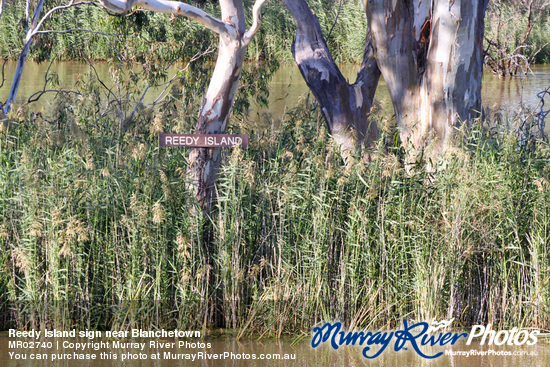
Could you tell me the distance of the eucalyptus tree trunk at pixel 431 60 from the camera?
5855 millimetres

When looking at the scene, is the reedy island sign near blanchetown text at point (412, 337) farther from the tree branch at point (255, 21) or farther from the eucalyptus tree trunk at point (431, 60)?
the tree branch at point (255, 21)

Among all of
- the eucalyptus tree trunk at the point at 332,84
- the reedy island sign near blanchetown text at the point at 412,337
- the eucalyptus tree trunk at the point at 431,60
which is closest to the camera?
the reedy island sign near blanchetown text at the point at 412,337

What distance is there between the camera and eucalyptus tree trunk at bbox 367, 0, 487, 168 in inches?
231

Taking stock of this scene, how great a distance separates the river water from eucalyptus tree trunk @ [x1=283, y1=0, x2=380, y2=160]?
15.3 ft

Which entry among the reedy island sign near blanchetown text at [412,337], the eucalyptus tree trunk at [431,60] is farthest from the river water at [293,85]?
the reedy island sign near blanchetown text at [412,337]

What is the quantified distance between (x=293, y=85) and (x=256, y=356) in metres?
11.7

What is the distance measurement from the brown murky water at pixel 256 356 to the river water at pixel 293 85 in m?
7.77

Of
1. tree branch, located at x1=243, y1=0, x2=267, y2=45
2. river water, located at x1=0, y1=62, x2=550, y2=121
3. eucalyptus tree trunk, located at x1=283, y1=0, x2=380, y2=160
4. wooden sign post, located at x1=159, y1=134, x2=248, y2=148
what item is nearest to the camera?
wooden sign post, located at x1=159, y1=134, x2=248, y2=148

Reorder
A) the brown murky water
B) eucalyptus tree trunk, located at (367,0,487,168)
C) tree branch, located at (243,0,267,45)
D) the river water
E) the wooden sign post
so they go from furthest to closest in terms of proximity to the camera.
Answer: the river water < eucalyptus tree trunk, located at (367,0,487,168) < tree branch, located at (243,0,267,45) < the wooden sign post < the brown murky water

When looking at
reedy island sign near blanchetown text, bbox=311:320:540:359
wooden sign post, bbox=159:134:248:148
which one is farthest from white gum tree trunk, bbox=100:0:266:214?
reedy island sign near blanchetown text, bbox=311:320:540:359

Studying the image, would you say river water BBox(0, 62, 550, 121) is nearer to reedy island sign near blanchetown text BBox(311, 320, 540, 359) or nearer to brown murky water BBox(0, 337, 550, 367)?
reedy island sign near blanchetown text BBox(311, 320, 540, 359)

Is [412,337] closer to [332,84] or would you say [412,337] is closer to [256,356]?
[256,356]

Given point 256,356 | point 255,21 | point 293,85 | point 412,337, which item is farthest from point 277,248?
point 293,85

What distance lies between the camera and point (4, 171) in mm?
4824
